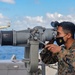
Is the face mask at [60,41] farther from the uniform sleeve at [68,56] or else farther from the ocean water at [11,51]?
the ocean water at [11,51]

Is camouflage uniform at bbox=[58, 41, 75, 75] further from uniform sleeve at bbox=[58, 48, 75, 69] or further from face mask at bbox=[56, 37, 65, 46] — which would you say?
face mask at bbox=[56, 37, 65, 46]

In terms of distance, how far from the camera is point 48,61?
4875 mm

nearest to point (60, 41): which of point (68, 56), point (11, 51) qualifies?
point (68, 56)

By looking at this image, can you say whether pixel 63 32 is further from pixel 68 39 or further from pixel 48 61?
pixel 48 61

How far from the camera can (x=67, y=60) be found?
4.44m

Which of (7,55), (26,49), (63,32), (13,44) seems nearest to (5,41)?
(13,44)

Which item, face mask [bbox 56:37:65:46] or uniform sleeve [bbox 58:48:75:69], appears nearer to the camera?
uniform sleeve [bbox 58:48:75:69]

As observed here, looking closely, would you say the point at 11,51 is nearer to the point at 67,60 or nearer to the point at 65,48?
the point at 65,48

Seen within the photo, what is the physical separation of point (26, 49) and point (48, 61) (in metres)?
0.51

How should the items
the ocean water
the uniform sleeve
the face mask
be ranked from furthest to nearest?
1. the ocean water
2. the face mask
3. the uniform sleeve

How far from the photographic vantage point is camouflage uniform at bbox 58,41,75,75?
14.5 feet

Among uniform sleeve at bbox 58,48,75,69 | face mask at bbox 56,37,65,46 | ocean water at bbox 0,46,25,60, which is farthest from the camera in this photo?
ocean water at bbox 0,46,25,60

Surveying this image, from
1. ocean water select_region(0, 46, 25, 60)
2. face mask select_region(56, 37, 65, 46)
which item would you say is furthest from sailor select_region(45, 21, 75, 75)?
ocean water select_region(0, 46, 25, 60)

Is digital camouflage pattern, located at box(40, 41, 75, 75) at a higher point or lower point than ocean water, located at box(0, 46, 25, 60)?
higher
